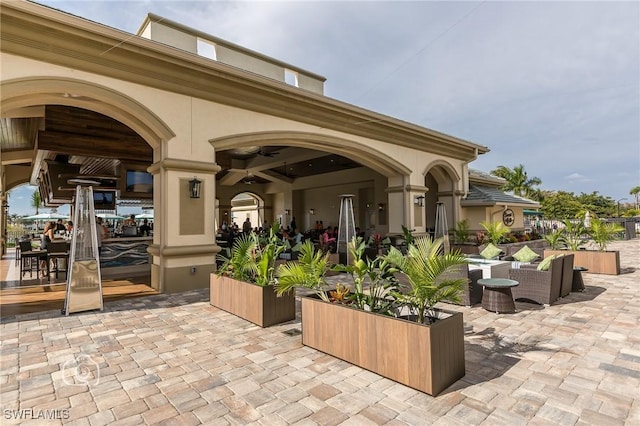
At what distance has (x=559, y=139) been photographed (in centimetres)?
2594

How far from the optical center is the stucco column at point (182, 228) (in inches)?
283

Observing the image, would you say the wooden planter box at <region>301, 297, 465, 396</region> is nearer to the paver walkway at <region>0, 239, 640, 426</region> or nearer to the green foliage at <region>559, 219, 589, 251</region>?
the paver walkway at <region>0, 239, 640, 426</region>

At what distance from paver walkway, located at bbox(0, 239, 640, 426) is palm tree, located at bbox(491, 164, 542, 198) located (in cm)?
4022

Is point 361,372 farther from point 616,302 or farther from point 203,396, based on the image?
point 616,302

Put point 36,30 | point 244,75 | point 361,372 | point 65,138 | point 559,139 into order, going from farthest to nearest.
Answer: point 559,139
point 65,138
point 244,75
point 36,30
point 361,372

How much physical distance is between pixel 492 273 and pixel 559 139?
24.5 m

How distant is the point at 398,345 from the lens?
3.18m

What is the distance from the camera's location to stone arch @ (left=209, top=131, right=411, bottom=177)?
8307mm

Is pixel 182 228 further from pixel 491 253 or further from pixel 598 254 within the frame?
pixel 598 254

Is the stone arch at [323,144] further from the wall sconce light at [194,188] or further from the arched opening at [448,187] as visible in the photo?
the arched opening at [448,187]

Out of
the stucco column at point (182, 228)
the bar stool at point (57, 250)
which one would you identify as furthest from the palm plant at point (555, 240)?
the bar stool at point (57, 250)

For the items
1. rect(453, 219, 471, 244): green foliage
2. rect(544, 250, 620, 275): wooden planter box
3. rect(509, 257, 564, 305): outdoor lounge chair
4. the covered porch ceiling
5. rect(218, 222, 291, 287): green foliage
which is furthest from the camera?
rect(453, 219, 471, 244): green foliage

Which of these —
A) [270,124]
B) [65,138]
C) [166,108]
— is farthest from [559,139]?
[65,138]

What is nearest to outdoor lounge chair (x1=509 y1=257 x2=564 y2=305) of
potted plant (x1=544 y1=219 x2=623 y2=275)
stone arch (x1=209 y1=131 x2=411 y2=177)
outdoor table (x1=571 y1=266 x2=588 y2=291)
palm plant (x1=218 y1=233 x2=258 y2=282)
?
outdoor table (x1=571 y1=266 x2=588 y2=291)
